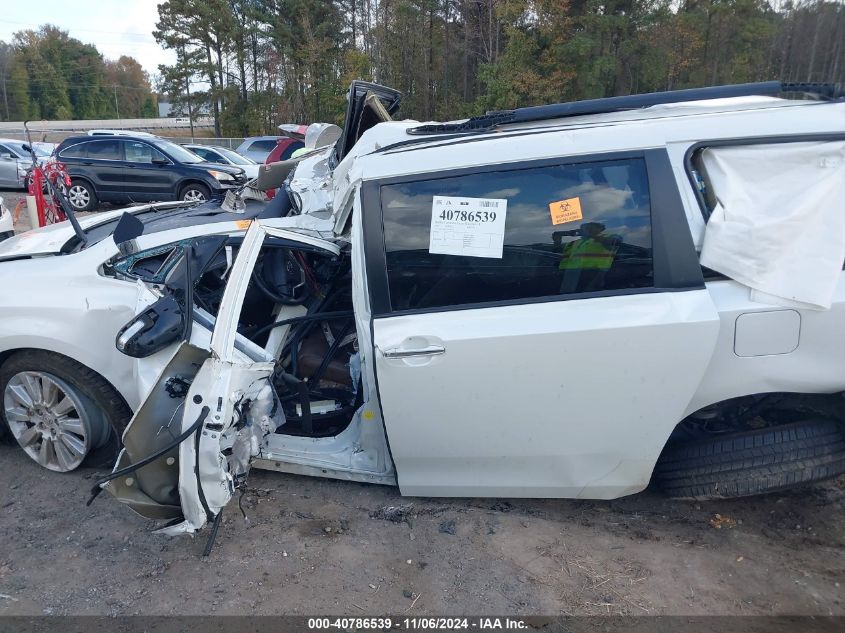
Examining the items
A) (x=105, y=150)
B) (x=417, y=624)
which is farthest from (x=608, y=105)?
(x=105, y=150)

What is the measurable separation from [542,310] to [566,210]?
44 centimetres

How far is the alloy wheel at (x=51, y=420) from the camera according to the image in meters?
3.46

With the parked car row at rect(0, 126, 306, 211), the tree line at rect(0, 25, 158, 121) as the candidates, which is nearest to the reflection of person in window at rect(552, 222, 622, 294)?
the parked car row at rect(0, 126, 306, 211)

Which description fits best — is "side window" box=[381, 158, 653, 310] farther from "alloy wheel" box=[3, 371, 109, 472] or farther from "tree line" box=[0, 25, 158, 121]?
"tree line" box=[0, 25, 158, 121]

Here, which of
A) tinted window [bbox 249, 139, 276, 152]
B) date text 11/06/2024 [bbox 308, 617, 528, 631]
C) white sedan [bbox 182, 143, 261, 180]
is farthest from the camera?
tinted window [bbox 249, 139, 276, 152]

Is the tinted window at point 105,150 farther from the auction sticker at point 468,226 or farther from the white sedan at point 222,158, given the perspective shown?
the auction sticker at point 468,226

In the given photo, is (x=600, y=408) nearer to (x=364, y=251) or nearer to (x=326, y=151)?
(x=364, y=251)

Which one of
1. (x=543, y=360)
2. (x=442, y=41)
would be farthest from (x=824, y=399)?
(x=442, y=41)

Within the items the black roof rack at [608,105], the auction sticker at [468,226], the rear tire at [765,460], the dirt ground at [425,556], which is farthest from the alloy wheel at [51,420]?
the rear tire at [765,460]

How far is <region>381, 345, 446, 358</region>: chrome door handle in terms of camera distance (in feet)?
9.04

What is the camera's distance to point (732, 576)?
278cm

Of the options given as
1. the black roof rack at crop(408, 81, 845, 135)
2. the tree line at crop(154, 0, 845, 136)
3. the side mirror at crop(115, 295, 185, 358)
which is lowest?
the side mirror at crop(115, 295, 185, 358)

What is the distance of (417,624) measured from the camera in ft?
8.40

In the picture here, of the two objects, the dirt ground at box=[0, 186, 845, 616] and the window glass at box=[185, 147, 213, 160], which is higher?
the window glass at box=[185, 147, 213, 160]
